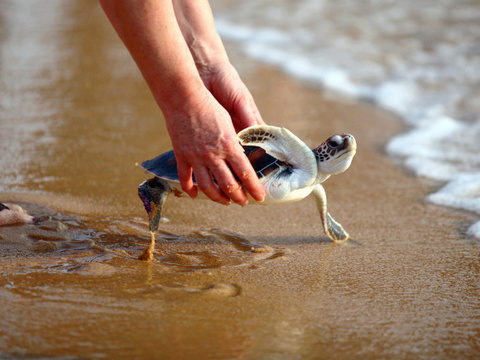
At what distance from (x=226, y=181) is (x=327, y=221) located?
0.77 m

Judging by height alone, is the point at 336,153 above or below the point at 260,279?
above

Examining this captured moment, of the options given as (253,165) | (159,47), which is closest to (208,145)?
(159,47)

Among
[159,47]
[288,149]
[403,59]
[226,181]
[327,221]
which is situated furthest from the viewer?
[403,59]

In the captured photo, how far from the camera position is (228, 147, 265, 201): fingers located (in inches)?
68.7

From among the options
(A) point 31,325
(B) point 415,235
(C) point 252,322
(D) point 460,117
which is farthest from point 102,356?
(D) point 460,117

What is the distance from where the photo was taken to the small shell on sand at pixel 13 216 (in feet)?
7.53

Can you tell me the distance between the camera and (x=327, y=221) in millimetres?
2352

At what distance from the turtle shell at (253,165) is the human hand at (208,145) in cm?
34

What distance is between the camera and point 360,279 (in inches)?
79.9

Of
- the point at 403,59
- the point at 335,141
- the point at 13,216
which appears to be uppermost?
the point at 403,59

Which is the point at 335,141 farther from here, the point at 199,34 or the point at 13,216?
the point at 13,216

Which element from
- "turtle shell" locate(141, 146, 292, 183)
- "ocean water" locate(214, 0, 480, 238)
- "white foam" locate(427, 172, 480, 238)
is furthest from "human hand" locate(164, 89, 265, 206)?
"white foam" locate(427, 172, 480, 238)

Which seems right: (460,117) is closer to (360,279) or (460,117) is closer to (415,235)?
(415,235)

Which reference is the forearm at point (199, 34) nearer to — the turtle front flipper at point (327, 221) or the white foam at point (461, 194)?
the turtle front flipper at point (327, 221)
